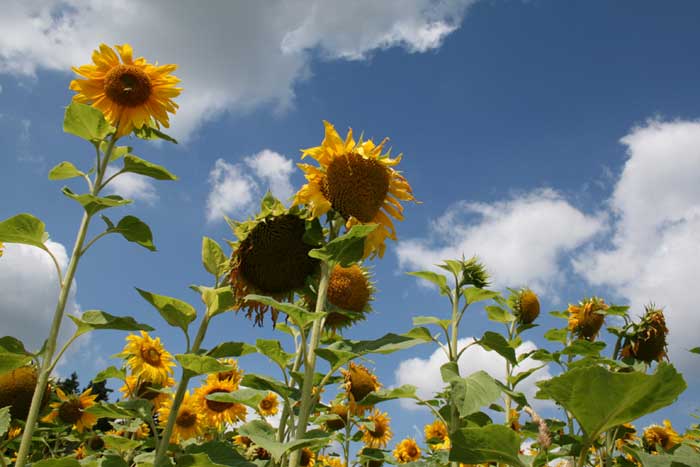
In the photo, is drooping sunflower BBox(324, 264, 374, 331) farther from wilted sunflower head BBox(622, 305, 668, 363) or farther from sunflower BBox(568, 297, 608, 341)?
sunflower BBox(568, 297, 608, 341)

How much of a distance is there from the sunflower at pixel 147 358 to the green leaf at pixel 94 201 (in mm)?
2882

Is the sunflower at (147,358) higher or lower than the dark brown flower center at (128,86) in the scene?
lower

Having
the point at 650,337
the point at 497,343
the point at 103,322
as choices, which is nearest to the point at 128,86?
the point at 103,322

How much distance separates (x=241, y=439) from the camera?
539cm

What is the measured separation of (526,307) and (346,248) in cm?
408

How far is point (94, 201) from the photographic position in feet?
8.68

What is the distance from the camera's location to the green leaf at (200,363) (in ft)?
6.93

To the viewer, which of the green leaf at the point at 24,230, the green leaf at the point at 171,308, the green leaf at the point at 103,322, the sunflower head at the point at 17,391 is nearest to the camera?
the green leaf at the point at 171,308

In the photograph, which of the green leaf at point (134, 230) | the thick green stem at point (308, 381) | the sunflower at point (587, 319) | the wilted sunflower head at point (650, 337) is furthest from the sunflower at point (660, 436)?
the green leaf at point (134, 230)

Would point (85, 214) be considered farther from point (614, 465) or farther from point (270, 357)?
point (614, 465)

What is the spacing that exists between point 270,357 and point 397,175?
1.12 m

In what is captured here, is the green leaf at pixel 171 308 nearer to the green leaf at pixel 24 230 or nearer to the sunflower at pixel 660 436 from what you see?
the green leaf at pixel 24 230

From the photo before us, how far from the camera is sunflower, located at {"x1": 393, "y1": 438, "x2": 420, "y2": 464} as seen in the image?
8.02 meters

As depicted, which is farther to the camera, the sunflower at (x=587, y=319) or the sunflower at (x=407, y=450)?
the sunflower at (x=407, y=450)
